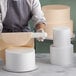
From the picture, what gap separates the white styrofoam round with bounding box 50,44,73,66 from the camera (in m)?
1.15

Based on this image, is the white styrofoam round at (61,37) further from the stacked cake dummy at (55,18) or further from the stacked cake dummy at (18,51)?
the stacked cake dummy at (55,18)

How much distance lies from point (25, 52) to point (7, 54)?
0.07 meters

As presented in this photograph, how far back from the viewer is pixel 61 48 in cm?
115

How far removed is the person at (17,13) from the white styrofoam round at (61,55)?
0.30 meters

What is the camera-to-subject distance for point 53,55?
1.17m

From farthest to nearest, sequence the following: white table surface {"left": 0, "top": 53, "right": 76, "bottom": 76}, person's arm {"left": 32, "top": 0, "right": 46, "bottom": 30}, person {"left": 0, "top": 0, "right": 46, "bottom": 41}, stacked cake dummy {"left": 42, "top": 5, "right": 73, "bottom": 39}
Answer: stacked cake dummy {"left": 42, "top": 5, "right": 73, "bottom": 39}
person {"left": 0, "top": 0, "right": 46, "bottom": 41}
person's arm {"left": 32, "top": 0, "right": 46, "bottom": 30}
white table surface {"left": 0, "top": 53, "right": 76, "bottom": 76}

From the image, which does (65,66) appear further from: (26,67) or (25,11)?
(25,11)

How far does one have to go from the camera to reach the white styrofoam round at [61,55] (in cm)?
115

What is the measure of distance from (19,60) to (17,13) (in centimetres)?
49

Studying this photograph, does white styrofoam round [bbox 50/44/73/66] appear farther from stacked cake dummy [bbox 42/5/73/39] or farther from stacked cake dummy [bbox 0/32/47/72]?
stacked cake dummy [bbox 42/5/73/39]

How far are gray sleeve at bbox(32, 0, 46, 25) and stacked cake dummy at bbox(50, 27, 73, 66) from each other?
0.22 m

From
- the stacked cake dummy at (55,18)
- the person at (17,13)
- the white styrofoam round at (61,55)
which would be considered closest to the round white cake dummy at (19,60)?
the white styrofoam round at (61,55)

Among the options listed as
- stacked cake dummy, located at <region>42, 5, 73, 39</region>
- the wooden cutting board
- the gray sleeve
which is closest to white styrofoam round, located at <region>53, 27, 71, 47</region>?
the wooden cutting board

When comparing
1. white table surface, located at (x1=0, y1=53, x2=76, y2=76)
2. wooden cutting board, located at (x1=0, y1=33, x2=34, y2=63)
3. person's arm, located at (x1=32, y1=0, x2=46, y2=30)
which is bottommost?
white table surface, located at (x1=0, y1=53, x2=76, y2=76)
